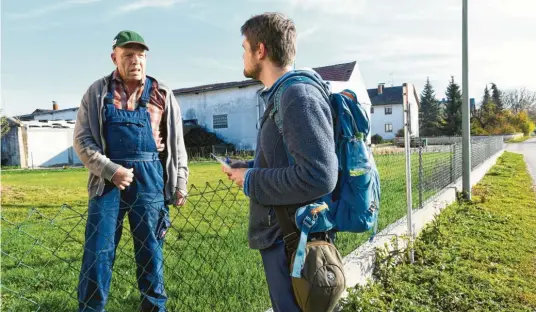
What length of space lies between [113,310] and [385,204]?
5064 millimetres

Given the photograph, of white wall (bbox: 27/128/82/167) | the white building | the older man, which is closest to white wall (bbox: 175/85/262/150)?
white wall (bbox: 27/128/82/167)

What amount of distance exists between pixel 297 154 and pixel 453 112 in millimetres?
62862

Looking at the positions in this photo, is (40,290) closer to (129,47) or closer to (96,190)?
(96,190)

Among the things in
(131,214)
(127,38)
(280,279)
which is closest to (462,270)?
(280,279)

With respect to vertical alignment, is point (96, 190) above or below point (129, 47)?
below

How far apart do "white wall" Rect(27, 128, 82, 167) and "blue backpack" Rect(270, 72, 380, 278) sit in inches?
1450

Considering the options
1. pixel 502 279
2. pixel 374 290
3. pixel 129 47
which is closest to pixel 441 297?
pixel 374 290

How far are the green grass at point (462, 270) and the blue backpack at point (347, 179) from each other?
1.94 m

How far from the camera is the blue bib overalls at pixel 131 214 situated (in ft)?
9.02

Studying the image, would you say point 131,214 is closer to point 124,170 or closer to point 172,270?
point 124,170

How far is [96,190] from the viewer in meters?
2.84

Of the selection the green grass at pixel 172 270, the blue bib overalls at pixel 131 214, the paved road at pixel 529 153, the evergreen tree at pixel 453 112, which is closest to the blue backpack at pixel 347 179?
the green grass at pixel 172 270

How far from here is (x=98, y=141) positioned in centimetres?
288

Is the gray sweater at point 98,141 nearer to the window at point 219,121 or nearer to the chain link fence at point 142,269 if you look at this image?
the chain link fence at point 142,269
